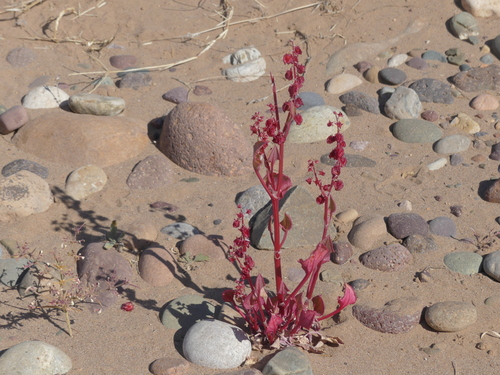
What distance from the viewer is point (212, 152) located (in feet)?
15.7

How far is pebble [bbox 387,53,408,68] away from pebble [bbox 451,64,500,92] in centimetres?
55

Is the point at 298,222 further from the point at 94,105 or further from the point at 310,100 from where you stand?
the point at 94,105

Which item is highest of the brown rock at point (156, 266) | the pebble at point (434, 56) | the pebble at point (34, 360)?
the pebble at point (34, 360)

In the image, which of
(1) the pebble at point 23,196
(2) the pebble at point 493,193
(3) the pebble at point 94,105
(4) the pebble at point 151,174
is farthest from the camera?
(3) the pebble at point 94,105

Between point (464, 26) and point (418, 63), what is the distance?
2.70ft

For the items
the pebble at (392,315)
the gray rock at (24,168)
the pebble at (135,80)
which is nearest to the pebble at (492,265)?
the pebble at (392,315)

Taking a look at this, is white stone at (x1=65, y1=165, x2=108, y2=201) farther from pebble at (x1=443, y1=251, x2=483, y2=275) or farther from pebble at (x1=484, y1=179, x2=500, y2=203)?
pebble at (x1=484, y1=179, x2=500, y2=203)

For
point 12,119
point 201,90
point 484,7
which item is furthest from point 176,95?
point 484,7

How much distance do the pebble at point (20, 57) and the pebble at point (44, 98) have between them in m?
0.69

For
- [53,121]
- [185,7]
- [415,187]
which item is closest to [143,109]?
[53,121]

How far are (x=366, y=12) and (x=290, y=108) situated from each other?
460 cm

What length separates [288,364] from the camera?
2.97 metres

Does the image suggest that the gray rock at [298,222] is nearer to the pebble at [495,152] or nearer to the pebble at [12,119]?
the pebble at [495,152]

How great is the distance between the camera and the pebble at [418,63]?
605 centimetres
